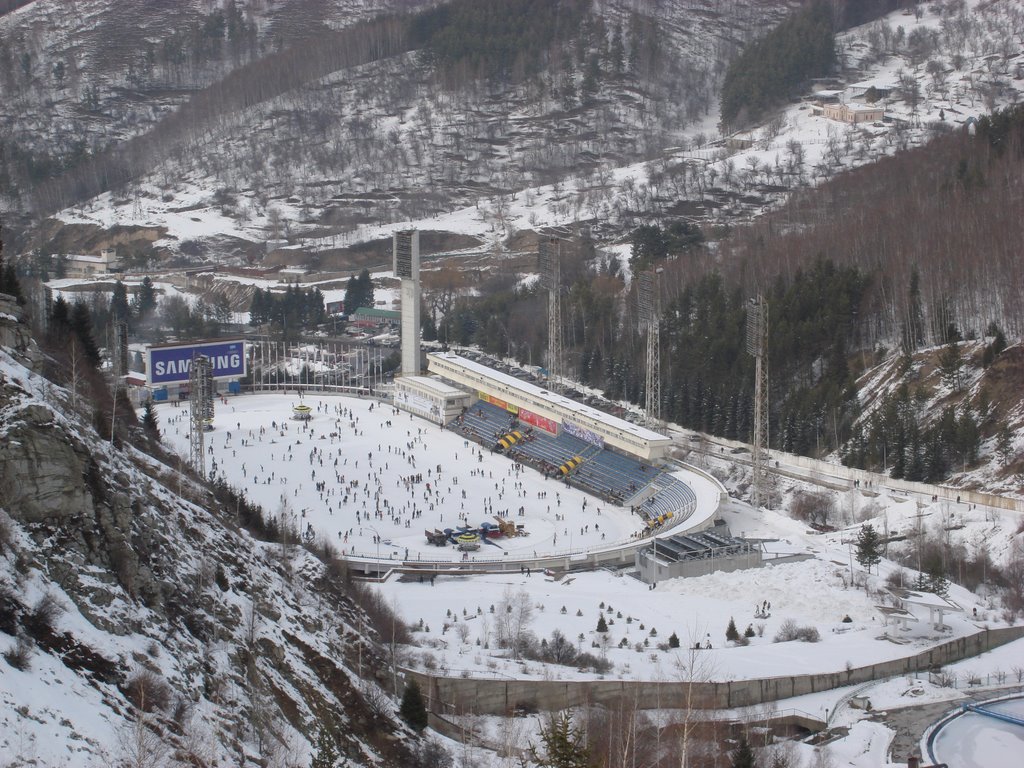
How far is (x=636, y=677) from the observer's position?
29.2 metres

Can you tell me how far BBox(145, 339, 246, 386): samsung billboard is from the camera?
211ft

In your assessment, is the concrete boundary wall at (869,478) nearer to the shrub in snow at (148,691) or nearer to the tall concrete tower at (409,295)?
the tall concrete tower at (409,295)

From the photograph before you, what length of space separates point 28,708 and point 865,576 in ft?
79.4

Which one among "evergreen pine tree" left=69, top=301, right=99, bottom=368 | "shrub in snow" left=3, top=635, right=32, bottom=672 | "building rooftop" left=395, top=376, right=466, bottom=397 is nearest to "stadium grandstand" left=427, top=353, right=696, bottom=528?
"building rooftop" left=395, top=376, right=466, bottom=397

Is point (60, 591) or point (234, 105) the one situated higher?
point (234, 105)

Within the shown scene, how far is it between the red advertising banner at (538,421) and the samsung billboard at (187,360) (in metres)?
14.7

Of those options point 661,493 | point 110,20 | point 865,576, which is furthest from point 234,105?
point 865,576

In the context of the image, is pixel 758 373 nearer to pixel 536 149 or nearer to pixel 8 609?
pixel 8 609

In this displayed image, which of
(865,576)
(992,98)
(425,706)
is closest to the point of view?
(425,706)

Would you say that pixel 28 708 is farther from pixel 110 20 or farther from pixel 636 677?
pixel 110 20

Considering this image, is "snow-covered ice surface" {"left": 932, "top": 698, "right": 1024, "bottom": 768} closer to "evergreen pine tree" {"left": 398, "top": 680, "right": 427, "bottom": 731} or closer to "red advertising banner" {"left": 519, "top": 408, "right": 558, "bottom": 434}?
"evergreen pine tree" {"left": 398, "top": 680, "right": 427, "bottom": 731}

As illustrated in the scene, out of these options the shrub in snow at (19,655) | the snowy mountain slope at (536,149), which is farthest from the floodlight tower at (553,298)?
the shrub in snow at (19,655)

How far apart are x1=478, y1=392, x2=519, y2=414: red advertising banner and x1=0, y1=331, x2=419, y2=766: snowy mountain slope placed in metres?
33.9

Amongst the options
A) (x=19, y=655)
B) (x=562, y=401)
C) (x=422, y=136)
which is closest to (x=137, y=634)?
(x=19, y=655)
